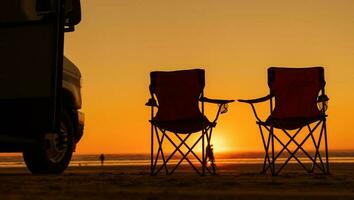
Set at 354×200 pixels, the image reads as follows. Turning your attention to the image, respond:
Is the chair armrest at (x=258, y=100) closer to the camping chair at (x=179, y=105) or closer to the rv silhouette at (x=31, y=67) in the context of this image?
the camping chair at (x=179, y=105)

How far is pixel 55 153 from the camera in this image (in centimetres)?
587

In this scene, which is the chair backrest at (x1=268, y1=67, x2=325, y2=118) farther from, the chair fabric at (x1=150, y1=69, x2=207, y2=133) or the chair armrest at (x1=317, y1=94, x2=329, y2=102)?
the chair fabric at (x1=150, y1=69, x2=207, y2=133)

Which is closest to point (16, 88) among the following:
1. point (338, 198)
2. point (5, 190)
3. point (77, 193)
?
point (5, 190)

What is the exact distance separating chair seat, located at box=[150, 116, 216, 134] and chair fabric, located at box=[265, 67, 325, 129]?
2.27 ft

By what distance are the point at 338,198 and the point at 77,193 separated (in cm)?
129

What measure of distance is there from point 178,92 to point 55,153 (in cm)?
143

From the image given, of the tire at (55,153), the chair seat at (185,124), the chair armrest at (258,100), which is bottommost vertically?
the tire at (55,153)

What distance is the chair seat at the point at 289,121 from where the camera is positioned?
588 cm

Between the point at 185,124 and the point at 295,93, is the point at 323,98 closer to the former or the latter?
the point at 295,93

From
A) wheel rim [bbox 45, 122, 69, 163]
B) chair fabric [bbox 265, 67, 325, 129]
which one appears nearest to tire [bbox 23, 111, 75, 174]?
wheel rim [bbox 45, 122, 69, 163]

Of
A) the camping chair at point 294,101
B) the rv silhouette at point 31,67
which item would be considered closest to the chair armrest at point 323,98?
the camping chair at point 294,101

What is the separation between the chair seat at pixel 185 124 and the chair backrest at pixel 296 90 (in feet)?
2.40

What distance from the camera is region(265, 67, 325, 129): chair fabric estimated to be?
596 cm

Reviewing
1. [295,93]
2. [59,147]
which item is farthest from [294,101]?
[59,147]
